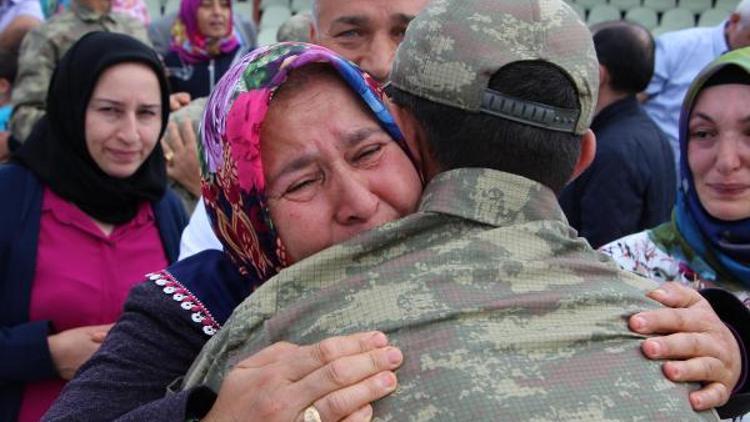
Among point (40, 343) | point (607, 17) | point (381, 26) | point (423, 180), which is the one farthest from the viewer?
point (607, 17)

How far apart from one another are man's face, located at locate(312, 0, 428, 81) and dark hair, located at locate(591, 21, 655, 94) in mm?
2396

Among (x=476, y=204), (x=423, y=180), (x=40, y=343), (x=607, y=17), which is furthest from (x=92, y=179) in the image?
(x=607, y=17)

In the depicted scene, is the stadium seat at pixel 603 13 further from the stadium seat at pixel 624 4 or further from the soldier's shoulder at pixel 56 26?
the soldier's shoulder at pixel 56 26

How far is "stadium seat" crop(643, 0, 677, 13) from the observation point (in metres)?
13.0

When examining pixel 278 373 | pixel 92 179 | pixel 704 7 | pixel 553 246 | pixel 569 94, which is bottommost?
pixel 704 7

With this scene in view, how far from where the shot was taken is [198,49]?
5723mm

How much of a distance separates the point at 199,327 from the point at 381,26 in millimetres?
1096

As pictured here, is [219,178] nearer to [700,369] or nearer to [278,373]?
[278,373]

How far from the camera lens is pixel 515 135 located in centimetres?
125

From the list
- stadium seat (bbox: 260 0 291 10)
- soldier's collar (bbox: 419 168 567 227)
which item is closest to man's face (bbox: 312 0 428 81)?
soldier's collar (bbox: 419 168 567 227)

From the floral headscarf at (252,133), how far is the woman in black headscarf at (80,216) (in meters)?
1.42

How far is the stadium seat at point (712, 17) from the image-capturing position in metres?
12.1

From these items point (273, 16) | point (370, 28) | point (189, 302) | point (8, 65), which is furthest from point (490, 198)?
point (273, 16)

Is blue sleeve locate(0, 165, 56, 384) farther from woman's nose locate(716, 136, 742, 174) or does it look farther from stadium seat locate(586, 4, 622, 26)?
stadium seat locate(586, 4, 622, 26)
